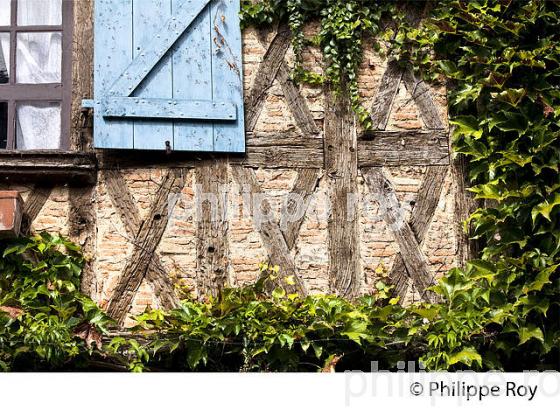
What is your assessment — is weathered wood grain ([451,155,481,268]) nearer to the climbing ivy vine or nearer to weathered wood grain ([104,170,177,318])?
the climbing ivy vine

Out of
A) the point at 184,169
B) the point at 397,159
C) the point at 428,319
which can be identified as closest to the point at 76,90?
the point at 184,169

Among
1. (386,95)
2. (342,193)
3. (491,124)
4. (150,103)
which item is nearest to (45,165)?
(150,103)

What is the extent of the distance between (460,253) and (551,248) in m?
0.55

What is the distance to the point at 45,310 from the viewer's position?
23.2 ft

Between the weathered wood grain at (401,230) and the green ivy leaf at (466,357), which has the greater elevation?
the weathered wood grain at (401,230)

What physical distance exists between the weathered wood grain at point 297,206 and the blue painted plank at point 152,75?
2.63 ft

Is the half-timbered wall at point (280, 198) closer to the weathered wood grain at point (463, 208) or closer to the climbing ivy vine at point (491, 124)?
the weathered wood grain at point (463, 208)

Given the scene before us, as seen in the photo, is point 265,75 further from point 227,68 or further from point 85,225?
point 85,225

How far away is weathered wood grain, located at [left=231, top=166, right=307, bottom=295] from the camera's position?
7.40 meters

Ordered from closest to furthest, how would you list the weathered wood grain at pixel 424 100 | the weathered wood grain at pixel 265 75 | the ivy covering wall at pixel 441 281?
the ivy covering wall at pixel 441 281 → the weathered wood grain at pixel 265 75 → the weathered wood grain at pixel 424 100

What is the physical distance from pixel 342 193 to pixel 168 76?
1271mm

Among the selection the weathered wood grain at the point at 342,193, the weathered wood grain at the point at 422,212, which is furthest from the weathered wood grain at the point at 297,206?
the weathered wood grain at the point at 422,212

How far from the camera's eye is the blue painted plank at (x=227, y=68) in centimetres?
746

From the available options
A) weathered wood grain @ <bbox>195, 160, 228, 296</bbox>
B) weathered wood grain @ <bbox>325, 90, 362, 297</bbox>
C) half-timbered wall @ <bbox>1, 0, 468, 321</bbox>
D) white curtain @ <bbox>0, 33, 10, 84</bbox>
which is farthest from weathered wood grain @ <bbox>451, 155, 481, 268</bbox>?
white curtain @ <bbox>0, 33, 10, 84</bbox>
